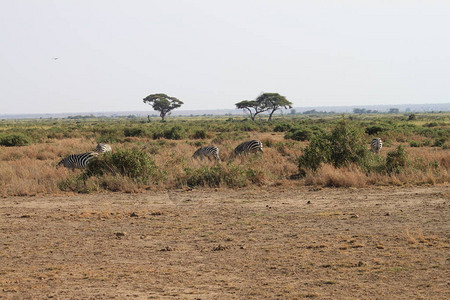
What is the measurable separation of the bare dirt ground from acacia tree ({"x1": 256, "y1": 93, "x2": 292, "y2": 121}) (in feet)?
264

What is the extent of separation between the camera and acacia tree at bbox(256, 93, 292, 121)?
9275 cm

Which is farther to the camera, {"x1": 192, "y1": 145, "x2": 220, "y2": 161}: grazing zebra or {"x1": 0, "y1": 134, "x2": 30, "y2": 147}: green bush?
{"x1": 0, "y1": 134, "x2": 30, "y2": 147}: green bush

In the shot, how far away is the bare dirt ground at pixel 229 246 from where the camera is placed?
21.0ft

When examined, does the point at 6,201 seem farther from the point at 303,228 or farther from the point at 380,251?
the point at 380,251

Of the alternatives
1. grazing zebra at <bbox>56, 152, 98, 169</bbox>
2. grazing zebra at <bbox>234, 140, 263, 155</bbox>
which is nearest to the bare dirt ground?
grazing zebra at <bbox>56, 152, 98, 169</bbox>

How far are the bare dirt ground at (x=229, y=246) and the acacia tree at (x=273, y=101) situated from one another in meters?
80.4

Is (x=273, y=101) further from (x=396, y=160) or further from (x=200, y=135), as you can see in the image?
(x=396, y=160)

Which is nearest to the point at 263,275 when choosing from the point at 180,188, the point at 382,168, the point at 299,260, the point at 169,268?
the point at 299,260

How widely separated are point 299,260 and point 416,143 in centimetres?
2646

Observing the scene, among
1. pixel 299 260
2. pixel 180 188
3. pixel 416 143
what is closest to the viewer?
pixel 299 260

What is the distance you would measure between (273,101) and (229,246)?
3382 inches

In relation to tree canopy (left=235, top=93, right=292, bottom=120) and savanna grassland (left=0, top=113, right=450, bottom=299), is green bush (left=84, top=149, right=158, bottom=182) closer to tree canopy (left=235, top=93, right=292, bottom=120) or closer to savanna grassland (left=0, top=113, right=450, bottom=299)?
savanna grassland (left=0, top=113, right=450, bottom=299)

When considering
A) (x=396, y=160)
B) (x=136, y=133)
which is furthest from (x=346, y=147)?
(x=136, y=133)

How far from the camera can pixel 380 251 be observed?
7852 millimetres
